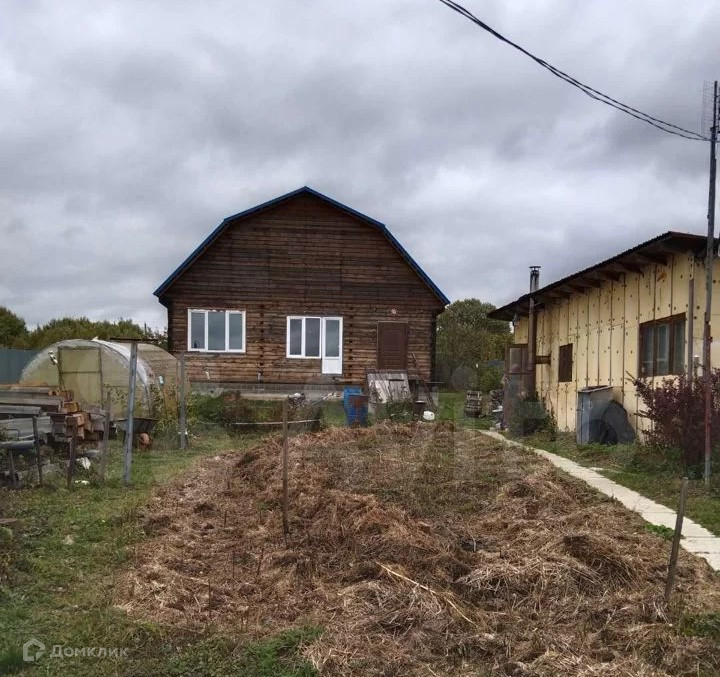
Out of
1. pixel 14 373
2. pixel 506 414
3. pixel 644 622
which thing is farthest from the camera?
pixel 14 373

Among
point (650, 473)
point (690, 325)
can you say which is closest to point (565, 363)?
point (690, 325)

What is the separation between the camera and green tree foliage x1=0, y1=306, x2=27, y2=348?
47188 mm

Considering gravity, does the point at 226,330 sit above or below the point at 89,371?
above

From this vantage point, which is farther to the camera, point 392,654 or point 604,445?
point 604,445

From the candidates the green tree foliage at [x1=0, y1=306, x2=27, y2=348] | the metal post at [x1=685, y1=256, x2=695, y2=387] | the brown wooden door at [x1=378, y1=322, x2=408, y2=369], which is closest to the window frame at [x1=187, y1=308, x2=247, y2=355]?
the brown wooden door at [x1=378, y1=322, x2=408, y2=369]

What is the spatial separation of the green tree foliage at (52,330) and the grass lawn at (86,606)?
1424 inches

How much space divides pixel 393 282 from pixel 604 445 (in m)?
12.3

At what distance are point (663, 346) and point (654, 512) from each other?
5.81 metres

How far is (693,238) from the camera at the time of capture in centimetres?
1246

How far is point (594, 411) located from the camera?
1611 centimetres

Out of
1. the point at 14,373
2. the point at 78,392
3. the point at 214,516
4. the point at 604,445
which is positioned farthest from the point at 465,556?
the point at 14,373

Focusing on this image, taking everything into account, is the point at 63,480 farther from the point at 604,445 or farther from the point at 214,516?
the point at 604,445

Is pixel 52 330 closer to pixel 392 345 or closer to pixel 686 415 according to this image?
pixel 392 345

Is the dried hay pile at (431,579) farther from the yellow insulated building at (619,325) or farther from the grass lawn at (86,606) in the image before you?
the yellow insulated building at (619,325)
